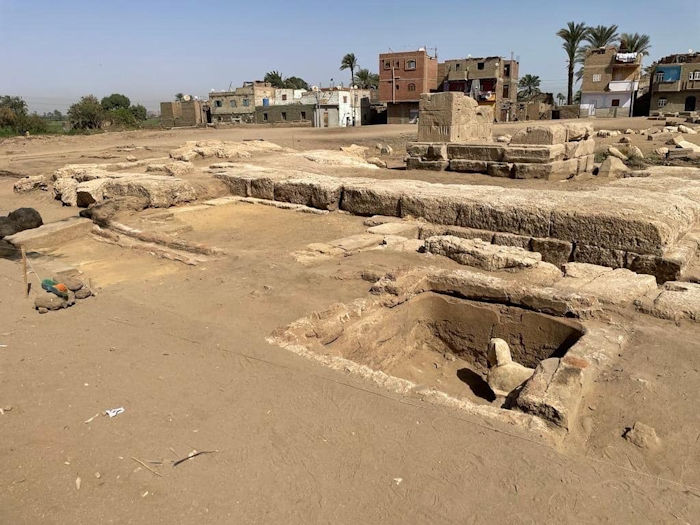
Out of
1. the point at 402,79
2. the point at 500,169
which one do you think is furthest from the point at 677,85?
the point at 500,169

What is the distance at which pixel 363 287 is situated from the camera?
4.95 meters

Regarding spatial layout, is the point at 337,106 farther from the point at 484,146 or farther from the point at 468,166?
the point at 484,146

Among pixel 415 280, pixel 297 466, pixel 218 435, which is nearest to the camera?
pixel 297 466

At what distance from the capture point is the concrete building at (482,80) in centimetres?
4222

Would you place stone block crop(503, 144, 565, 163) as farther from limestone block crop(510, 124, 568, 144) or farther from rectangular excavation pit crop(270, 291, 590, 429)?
rectangular excavation pit crop(270, 291, 590, 429)

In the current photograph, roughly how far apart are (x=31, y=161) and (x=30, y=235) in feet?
36.4

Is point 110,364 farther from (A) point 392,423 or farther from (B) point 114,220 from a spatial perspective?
(B) point 114,220

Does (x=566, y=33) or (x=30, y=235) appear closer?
(x=30, y=235)

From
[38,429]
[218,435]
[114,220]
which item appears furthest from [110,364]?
[114,220]

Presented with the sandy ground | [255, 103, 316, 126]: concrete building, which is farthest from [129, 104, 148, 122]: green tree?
the sandy ground

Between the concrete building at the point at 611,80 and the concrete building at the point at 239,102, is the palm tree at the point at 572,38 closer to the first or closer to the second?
the concrete building at the point at 611,80

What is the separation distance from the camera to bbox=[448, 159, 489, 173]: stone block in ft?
36.3

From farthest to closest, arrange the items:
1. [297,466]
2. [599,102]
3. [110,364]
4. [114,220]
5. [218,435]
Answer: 1. [599,102]
2. [114,220]
3. [110,364]
4. [218,435]
5. [297,466]

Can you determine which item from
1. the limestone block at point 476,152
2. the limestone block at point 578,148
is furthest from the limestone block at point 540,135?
the limestone block at point 476,152
